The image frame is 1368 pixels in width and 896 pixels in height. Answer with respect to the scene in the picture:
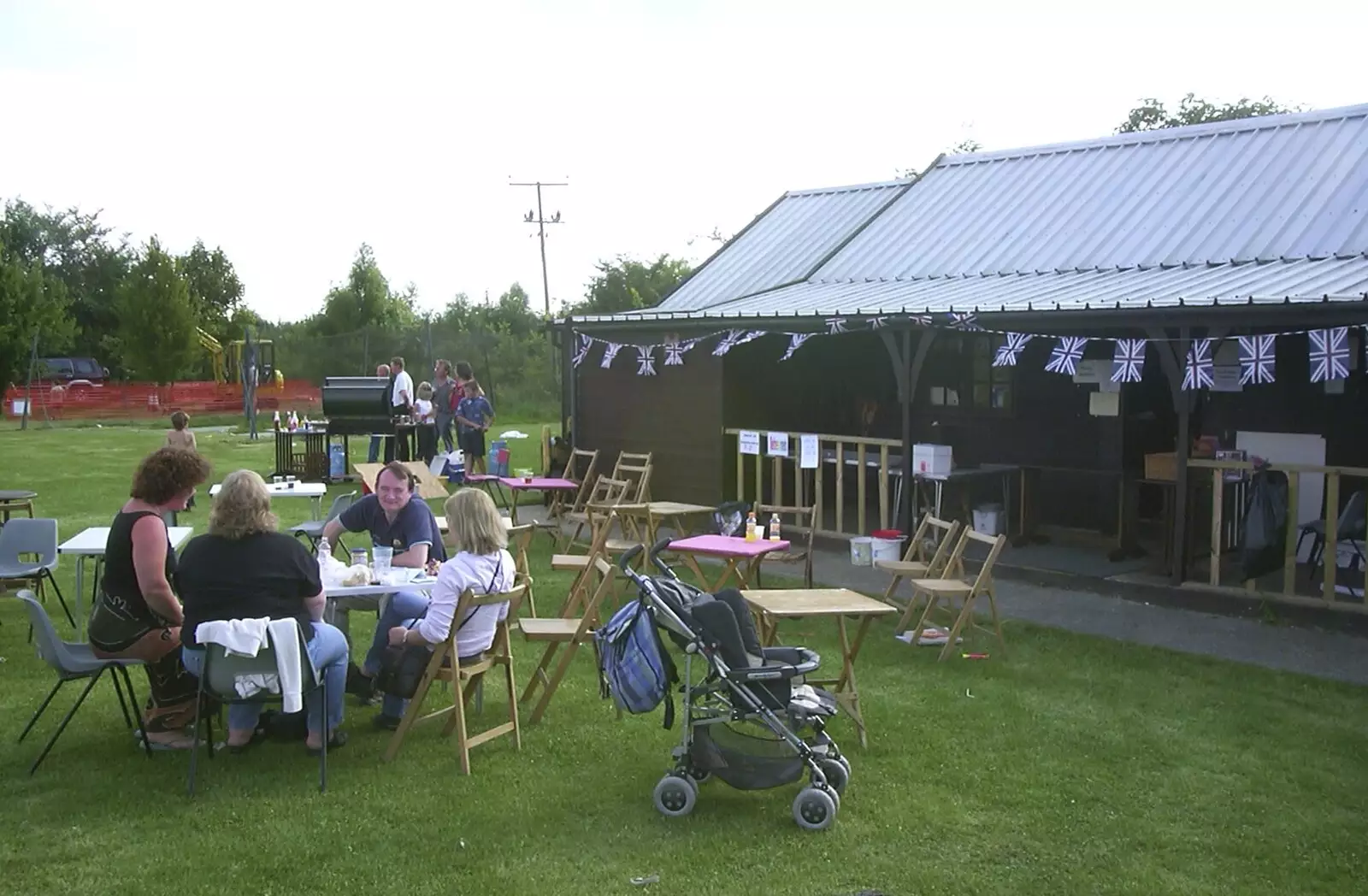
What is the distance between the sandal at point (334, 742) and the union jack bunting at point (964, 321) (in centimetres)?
594

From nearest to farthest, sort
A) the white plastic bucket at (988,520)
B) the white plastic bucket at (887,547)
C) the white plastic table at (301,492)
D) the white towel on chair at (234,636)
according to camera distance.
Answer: the white towel on chair at (234,636), the white plastic table at (301,492), the white plastic bucket at (887,547), the white plastic bucket at (988,520)

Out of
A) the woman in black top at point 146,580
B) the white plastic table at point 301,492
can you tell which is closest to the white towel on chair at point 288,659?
the woman in black top at point 146,580

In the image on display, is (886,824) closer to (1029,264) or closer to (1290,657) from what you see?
(1290,657)

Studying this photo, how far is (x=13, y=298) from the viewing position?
102ft

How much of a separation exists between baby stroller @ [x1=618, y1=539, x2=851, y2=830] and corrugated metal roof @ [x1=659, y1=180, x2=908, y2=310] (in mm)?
9486

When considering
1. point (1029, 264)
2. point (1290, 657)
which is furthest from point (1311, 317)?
point (1029, 264)

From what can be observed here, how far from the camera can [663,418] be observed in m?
13.2

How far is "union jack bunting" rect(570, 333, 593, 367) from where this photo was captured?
14.0 m

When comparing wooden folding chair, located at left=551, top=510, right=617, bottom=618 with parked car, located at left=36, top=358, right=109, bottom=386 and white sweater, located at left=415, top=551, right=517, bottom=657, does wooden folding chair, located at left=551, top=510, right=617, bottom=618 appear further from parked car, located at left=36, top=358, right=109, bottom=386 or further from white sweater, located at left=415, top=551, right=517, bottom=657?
parked car, located at left=36, top=358, right=109, bottom=386

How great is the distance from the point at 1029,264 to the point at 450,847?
895cm

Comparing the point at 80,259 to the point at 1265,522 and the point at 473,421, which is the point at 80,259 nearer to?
the point at 473,421

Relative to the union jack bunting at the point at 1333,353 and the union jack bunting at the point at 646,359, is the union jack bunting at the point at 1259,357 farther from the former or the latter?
the union jack bunting at the point at 646,359

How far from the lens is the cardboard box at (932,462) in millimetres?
10805

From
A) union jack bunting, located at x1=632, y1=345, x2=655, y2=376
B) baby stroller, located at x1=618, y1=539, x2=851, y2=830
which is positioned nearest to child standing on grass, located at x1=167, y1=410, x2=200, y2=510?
union jack bunting, located at x1=632, y1=345, x2=655, y2=376
